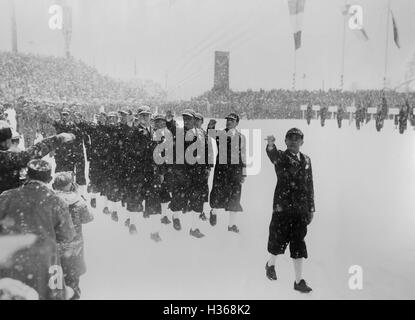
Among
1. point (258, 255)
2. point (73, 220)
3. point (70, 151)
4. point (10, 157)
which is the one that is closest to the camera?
point (10, 157)

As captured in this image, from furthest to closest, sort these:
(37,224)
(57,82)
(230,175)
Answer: (57,82)
(230,175)
(37,224)

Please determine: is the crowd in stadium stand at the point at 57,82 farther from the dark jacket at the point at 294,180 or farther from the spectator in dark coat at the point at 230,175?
the dark jacket at the point at 294,180

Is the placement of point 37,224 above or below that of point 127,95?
below

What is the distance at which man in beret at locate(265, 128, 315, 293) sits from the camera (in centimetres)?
351

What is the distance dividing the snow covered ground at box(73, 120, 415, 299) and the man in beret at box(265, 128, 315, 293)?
426mm

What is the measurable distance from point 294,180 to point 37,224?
1967mm

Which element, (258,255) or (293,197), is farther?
(258,255)

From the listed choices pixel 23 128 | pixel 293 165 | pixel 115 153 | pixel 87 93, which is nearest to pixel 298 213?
pixel 293 165

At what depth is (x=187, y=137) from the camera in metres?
4.88

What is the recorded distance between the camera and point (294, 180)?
3.54 m

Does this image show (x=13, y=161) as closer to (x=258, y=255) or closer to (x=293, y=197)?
(x=293, y=197)

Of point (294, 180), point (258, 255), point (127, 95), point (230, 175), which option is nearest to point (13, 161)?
point (294, 180)

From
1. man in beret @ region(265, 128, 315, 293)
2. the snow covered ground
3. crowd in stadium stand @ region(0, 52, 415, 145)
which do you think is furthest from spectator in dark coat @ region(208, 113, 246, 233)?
crowd in stadium stand @ region(0, 52, 415, 145)

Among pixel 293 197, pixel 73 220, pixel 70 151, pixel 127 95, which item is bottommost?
pixel 73 220
